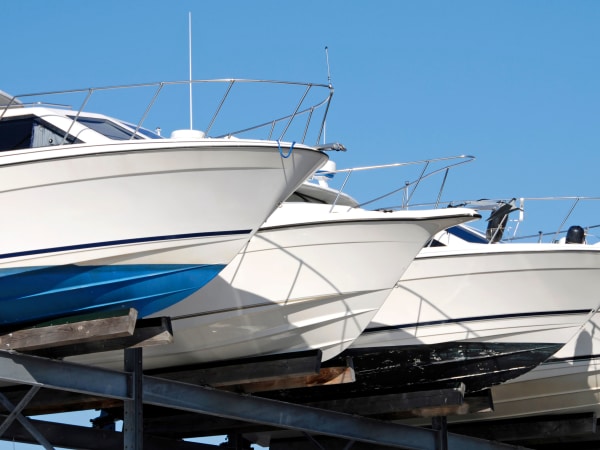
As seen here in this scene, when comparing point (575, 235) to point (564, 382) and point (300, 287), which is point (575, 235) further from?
point (300, 287)

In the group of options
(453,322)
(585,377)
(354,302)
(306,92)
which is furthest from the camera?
(585,377)

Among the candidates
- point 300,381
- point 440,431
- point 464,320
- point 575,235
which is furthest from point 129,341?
point 575,235

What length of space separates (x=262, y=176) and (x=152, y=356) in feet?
7.50

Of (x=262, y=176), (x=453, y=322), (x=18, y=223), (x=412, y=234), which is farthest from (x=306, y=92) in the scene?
(x=453, y=322)

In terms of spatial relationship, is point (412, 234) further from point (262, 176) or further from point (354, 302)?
point (262, 176)

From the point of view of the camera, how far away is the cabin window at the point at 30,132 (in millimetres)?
10273

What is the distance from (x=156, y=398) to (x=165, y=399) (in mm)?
103

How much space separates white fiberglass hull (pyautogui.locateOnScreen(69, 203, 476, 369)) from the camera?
34.8 feet

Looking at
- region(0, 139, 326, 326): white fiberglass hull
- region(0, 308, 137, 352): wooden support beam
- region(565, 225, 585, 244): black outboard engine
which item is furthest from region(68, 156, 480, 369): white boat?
region(565, 225, 585, 244): black outboard engine

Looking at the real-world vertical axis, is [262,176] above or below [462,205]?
below

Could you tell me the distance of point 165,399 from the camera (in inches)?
404

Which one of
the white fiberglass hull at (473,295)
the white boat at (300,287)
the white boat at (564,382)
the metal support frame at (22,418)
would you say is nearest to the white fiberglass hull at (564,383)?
the white boat at (564,382)

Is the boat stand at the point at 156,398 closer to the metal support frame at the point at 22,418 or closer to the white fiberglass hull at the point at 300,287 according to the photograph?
the metal support frame at the point at 22,418

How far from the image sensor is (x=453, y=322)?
12.1m
